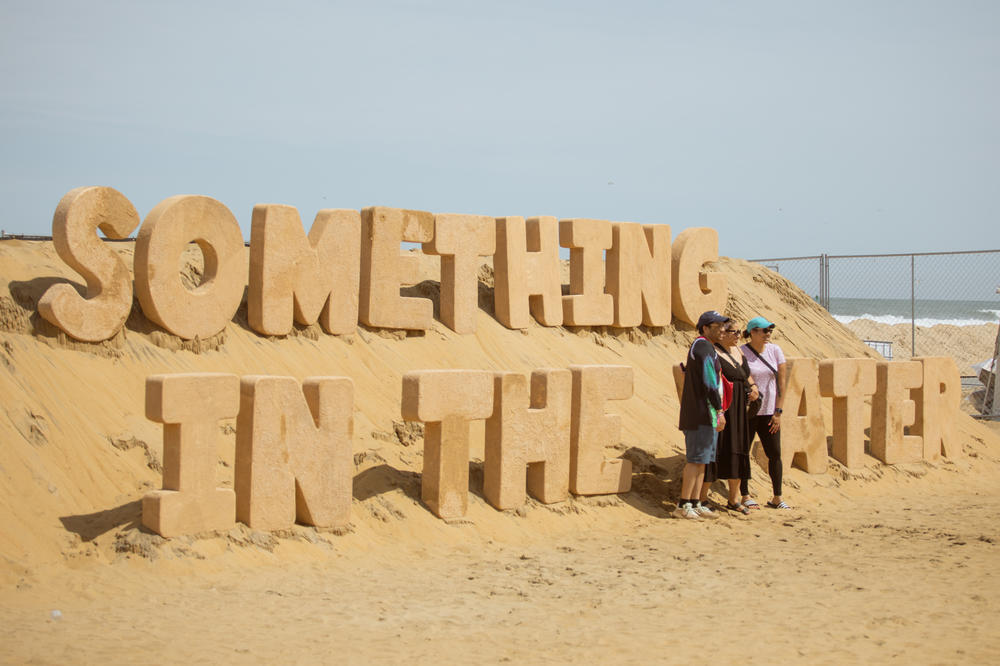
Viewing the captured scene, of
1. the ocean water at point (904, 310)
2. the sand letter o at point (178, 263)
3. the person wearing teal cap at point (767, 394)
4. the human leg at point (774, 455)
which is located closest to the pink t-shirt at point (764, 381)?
the person wearing teal cap at point (767, 394)

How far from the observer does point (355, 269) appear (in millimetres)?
10367

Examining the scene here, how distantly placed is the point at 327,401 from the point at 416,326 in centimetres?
327

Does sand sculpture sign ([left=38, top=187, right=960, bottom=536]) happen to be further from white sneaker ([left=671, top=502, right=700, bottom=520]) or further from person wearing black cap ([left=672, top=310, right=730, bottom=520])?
person wearing black cap ([left=672, top=310, right=730, bottom=520])

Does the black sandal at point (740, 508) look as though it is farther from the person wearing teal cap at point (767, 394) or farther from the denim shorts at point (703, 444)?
the denim shorts at point (703, 444)

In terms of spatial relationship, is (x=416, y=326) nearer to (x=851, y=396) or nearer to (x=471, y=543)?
(x=471, y=543)

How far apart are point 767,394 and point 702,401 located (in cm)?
113

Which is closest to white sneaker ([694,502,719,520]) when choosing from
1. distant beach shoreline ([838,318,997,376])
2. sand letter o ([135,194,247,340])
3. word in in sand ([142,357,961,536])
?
word in in sand ([142,357,961,536])

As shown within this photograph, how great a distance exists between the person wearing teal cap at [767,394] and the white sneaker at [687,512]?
664 millimetres

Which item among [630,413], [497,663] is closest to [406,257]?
[630,413]

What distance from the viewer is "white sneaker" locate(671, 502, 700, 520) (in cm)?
927

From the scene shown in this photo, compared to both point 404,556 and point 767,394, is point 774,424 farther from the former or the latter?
point 404,556

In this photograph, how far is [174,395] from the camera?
6.79 m

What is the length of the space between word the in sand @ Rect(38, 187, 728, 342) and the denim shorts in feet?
10.8

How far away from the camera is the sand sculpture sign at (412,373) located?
7.27 m
